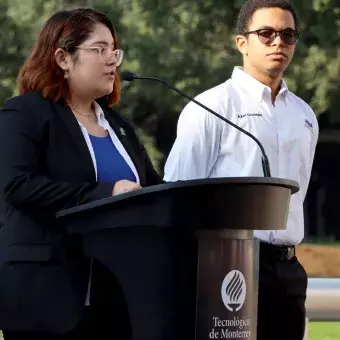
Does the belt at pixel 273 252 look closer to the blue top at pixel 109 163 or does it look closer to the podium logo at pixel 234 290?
the blue top at pixel 109 163

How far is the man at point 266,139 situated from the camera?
3.88m

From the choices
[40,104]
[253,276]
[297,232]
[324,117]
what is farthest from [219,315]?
[324,117]

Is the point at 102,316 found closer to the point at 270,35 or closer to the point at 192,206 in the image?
the point at 192,206

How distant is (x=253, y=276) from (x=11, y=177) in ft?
2.13

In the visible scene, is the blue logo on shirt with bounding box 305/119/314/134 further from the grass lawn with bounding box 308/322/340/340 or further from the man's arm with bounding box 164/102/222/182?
the grass lawn with bounding box 308/322/340/340

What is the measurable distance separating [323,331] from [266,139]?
6.07 meters

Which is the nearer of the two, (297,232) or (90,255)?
(90,255)

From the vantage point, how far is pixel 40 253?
2.98 meters

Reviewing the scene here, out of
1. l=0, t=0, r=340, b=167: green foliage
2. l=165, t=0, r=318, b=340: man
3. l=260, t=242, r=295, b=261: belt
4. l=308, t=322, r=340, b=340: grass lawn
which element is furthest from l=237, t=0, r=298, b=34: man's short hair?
l=0, t=0, r=340, b=167: green foliage

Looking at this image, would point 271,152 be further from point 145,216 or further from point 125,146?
point 145,216

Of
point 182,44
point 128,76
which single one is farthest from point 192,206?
point 182,44

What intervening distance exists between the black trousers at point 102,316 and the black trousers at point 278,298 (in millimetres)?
968

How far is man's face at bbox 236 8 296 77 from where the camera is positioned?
13.7 feet

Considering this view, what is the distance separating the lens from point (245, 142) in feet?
13.0
